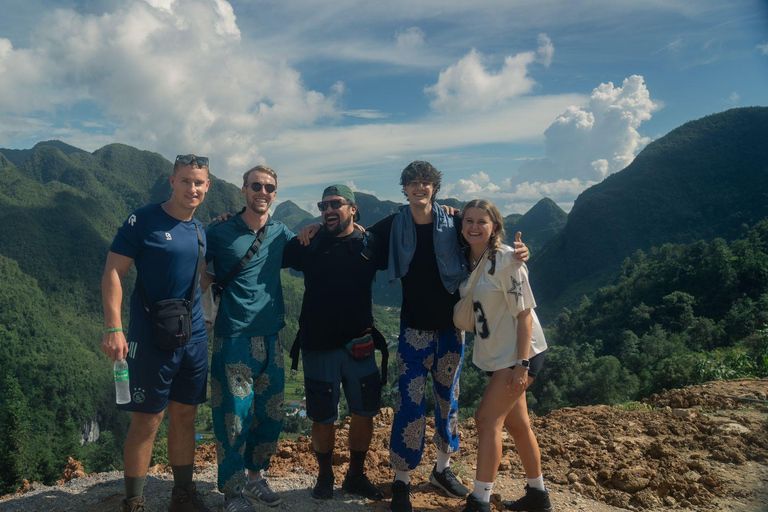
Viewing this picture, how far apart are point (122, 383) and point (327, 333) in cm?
155

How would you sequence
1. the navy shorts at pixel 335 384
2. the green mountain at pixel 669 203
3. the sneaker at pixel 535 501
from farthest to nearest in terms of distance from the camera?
the green mountain at pixel 669 203, the navy shorts at pixel 335 384, the sneaker at pixel 535 501

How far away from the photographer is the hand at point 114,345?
328cm

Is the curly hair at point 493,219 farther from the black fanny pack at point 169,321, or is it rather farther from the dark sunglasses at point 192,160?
the black fanny pack at point 169,321

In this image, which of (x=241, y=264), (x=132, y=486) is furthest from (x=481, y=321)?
(x=132, y=486)

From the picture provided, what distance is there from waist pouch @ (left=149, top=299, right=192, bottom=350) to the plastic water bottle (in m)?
0.27

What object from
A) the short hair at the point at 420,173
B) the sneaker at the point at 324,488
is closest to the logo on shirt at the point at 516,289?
the short hair at the point at 420,173

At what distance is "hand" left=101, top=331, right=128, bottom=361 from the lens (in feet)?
10.7

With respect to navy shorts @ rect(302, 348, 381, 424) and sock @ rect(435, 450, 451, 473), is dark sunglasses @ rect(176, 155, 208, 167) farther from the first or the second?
sock @ rect(435, 450, 451, 473)

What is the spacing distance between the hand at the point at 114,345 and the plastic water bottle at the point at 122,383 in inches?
2.0

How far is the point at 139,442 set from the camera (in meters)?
3.48

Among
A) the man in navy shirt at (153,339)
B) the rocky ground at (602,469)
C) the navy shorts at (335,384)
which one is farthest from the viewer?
the rocky ground at (602,469)

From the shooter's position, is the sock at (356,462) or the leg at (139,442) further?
the sock at (356,462)

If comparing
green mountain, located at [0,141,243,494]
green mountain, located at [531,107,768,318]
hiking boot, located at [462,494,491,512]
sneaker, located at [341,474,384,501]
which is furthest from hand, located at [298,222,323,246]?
green mountain, located at [531,107,768,318]

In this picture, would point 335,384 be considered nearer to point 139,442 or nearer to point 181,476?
point 181,476
